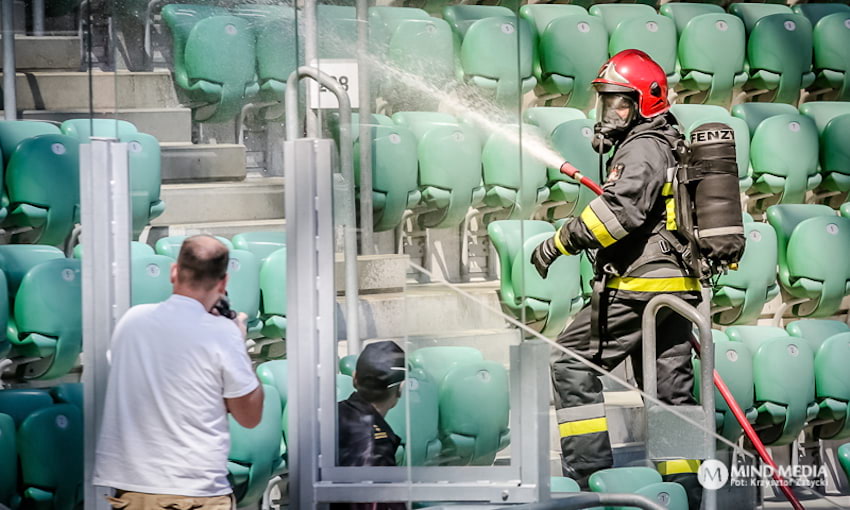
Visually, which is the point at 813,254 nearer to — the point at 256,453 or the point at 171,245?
the point at 256,453

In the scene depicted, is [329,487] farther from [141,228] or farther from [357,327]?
[141,228]

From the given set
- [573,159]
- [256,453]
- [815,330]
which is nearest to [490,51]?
[256,453]

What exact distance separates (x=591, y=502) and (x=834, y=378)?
2.29 m

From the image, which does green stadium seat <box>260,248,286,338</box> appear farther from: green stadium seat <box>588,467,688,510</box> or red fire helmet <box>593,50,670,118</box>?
red fire helmet <box>593,50,670,118</box>

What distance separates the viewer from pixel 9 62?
406cm

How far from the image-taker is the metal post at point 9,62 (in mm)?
3854

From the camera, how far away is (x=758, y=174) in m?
5.66

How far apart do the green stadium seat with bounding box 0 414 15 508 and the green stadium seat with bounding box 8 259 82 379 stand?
250 millimetres

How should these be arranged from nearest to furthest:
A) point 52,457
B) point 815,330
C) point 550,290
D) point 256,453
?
point 256,453, point 52,457, point 550,290, point 815,330

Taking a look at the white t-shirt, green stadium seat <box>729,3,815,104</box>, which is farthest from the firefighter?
green stadium seat <box>729,3,815,104</box>

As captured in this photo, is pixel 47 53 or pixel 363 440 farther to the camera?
pixel 47 53

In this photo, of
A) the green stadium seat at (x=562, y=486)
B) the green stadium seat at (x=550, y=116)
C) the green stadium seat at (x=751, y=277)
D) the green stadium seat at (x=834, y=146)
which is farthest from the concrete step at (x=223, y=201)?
the green stadium seat at (x=834, y=146)

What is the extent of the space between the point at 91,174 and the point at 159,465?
0.71 meters

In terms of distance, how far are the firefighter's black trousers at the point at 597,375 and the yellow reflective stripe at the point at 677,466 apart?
→ 33 centimetres
